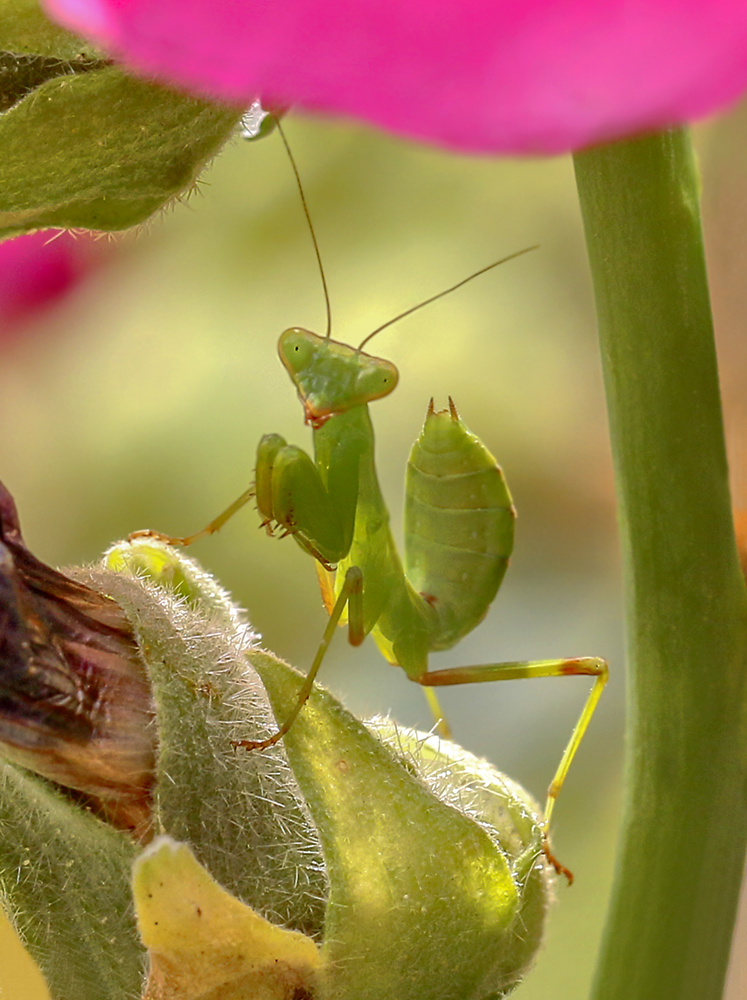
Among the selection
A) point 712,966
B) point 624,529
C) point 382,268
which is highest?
point 382,268

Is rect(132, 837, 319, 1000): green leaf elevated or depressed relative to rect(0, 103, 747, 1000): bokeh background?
depressed

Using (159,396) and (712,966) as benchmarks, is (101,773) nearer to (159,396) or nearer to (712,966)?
(712,966)

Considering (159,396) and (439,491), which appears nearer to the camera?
(439,491)

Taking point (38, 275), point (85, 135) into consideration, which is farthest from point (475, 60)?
point (38, 275)

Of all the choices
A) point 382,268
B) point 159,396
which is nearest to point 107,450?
point 159,396

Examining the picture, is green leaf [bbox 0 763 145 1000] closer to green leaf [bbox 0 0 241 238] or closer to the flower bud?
the flower bud

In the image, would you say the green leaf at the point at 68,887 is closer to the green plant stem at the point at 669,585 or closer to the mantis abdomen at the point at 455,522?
the green plant stem at the point at 669,585

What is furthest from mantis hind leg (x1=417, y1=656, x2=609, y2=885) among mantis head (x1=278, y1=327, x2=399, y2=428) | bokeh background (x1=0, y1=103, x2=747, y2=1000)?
bokeh background (x1=0, y1=103, x2=747, y2=1000)
